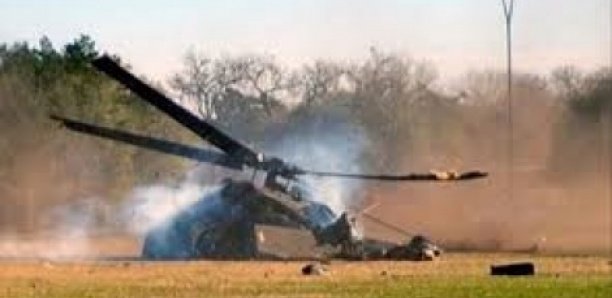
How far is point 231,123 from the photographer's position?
421 ft

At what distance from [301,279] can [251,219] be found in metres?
13.3

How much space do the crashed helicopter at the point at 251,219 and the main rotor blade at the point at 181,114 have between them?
3 cm

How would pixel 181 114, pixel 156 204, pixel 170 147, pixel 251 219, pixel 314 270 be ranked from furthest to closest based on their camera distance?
pixel 156 204
pixel 181 114
pixel 170 147
pixel 251 219
pixel 314 270

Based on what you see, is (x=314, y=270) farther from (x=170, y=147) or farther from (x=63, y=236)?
(x=63, y=236)

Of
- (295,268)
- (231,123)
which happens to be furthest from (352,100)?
(295,268)

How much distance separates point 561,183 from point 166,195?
17.4 metres

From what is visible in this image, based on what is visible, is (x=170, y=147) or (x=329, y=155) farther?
(x=329, y=155)

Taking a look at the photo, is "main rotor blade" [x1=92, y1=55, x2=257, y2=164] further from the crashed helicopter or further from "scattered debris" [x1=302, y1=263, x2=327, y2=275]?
"scattered debris" [x1=302, y1=263, x2=327, y2=275]

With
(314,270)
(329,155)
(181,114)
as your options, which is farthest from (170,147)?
(329,155)

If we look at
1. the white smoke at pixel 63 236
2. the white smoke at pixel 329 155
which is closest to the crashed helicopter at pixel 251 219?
the white smoke at pixel 329 155

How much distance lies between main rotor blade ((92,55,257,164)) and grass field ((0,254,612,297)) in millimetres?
5382

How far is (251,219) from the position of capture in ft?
205

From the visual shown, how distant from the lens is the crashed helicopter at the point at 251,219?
61.8m

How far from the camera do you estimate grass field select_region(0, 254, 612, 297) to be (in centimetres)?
4319
